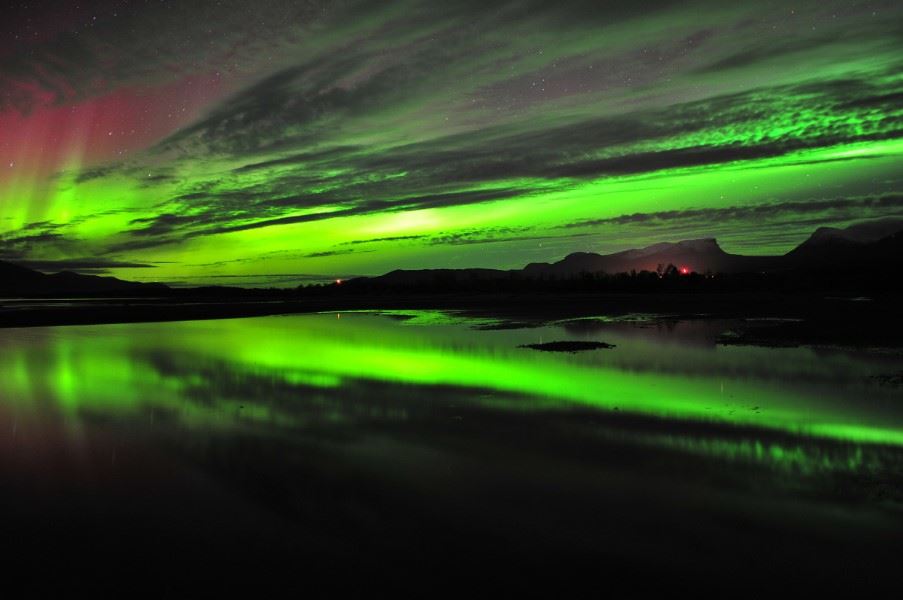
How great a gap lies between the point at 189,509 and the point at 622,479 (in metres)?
5.26

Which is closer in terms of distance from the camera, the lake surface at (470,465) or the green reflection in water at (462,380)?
the lake surface at (470,465)

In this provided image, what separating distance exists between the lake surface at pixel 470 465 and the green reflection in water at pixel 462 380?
0.38 ft

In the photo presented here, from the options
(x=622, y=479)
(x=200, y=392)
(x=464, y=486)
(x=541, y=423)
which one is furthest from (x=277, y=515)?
(x=200, y=392)

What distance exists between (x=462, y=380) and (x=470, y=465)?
23.8 feet

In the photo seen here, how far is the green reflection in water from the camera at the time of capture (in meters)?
11.5

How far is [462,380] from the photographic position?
51.1ft

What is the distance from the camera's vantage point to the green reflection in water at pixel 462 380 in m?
11.5

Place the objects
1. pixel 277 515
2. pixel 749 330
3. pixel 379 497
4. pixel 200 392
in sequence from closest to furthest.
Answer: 1. pixel 277 515
2. pixel 379 497
3. pixel 200 392
4. pixel 749 330

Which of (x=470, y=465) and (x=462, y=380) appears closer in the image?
(x=470, y=465)

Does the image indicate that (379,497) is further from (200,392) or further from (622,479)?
(200,392)

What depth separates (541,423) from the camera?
10.7 metres

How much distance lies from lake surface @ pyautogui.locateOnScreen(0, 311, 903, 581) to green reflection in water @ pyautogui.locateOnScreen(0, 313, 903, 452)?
12cm

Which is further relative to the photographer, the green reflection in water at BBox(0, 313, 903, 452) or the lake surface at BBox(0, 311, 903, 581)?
the green reflection in water at BBox(0, 313, 903, 452)

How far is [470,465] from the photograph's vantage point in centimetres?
831
